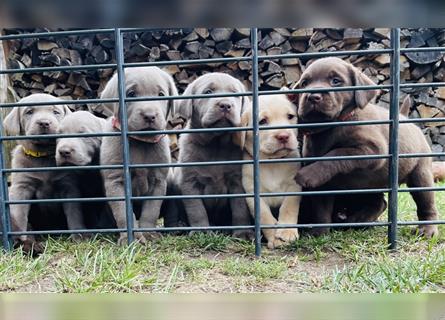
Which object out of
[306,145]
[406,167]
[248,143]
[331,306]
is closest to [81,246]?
[248,143]

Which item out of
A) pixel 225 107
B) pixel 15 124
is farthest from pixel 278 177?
pixel 15 124

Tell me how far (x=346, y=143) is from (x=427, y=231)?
0.85 metres

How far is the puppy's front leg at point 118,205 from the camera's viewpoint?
3109mm

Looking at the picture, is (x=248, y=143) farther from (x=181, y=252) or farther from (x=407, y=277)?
(x=407, y=277)

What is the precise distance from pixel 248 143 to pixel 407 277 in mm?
1573

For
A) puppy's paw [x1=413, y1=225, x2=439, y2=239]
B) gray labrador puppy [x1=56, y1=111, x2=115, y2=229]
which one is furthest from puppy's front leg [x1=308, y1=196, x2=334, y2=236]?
gray labrador puppy [x1=56, y1=111, x2=115, y2=229]

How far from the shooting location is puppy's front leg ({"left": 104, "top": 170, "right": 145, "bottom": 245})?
3.11 m

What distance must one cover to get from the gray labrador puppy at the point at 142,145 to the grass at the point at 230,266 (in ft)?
0.96

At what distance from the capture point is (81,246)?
2.95 m

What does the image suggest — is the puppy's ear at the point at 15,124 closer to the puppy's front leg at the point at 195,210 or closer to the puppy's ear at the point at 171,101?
the puppy's ear at the point at 171,101

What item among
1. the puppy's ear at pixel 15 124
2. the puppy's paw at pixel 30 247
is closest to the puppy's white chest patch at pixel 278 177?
the puppy's paw at pixel 30 247

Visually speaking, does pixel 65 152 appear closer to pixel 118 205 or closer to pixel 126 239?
pixel 118 205

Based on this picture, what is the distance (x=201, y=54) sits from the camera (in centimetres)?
677

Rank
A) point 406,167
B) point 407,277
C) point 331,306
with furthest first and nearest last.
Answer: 1. point 406,167
2. point 407,277
3. point 331,306
